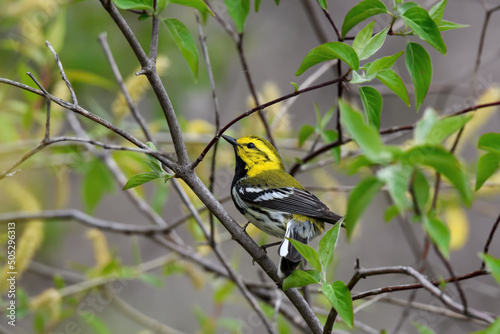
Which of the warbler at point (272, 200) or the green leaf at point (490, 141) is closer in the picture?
the green leaf at point (490, 141)

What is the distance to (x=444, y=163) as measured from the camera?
0.75 m

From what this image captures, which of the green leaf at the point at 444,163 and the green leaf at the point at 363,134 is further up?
the green leaf at the point at 363,134

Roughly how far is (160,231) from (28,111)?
0.86 metres

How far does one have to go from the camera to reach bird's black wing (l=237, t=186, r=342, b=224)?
2.04 metres

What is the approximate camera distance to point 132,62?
11.7 ft

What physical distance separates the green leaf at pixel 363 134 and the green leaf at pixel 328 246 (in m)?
0.35

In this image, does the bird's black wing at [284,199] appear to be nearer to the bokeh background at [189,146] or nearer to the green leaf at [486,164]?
the bokeh background at [189,146]

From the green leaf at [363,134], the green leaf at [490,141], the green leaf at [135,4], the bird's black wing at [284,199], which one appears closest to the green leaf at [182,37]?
Answer: the green leaf at [135,4]

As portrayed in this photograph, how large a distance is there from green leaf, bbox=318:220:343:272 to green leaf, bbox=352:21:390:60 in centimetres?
42

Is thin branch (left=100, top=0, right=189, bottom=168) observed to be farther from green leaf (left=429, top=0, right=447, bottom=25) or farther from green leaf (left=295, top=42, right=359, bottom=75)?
green leaf (left=429, top=0, right=447, bottom=25)

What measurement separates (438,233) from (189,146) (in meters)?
2.05

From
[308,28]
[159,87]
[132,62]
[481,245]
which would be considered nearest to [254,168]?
[159,87]

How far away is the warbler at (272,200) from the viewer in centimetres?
207

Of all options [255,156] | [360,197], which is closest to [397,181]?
[360,197]
